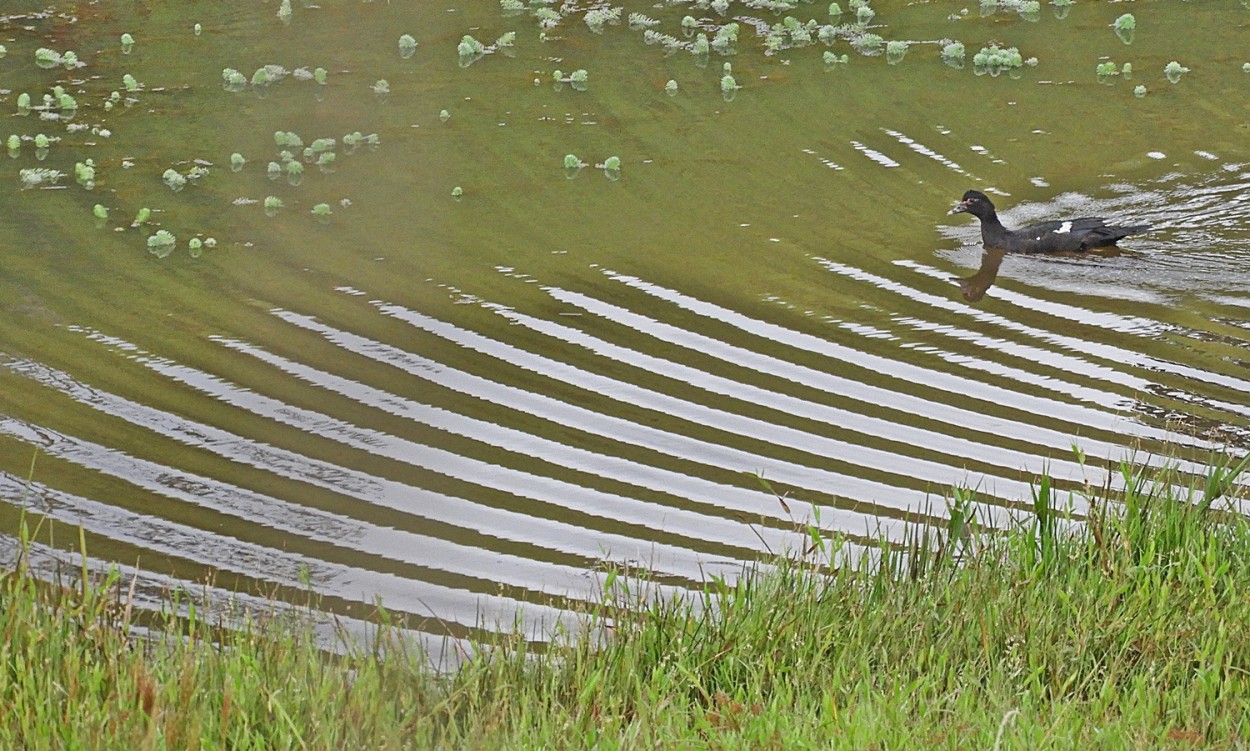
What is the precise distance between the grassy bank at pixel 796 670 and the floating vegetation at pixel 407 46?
13.5 metres

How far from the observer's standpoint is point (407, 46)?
18.7 metres

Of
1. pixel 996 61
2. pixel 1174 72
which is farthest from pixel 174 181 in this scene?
pixel 1174 72

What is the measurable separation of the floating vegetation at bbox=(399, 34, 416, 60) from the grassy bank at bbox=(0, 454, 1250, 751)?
13457 millimetres

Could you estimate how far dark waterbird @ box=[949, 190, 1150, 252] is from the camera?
1209 centimetres

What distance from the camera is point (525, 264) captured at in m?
11.9

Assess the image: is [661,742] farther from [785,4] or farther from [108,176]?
[785,4]

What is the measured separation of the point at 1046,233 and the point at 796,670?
25.1ft

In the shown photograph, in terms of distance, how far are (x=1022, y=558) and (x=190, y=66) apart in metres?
14.1

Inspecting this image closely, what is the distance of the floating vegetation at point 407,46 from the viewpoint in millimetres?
18562

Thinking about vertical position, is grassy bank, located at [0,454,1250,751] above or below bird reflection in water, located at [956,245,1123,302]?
below

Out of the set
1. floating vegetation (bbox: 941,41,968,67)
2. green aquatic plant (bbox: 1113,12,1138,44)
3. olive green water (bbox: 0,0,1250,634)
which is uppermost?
green aquatic plant (bbox: 1113,12,1138,44)

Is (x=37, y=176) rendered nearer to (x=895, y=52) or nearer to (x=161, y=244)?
(x=161, y=244)

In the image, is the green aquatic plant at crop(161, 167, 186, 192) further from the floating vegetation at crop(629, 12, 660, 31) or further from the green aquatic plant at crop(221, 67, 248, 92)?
the floating vegetation at crop(629, 12, 660, 31)

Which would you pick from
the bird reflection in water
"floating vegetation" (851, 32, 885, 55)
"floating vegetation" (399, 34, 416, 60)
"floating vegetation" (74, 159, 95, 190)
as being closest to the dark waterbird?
the bird reflection in water
